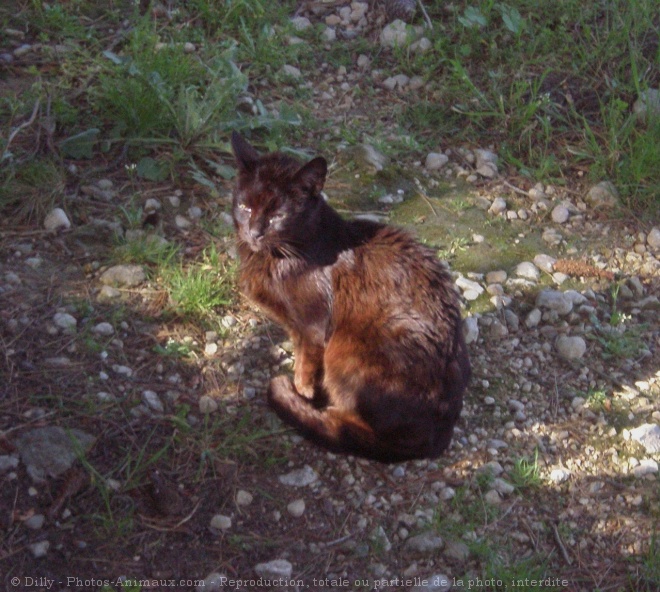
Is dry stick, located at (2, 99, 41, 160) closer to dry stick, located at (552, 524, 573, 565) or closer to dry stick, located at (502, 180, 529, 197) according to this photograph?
dry stick, located at (502, 180, 529, 197)

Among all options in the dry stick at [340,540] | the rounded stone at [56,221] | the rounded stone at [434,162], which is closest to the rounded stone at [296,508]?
the dry stick at [340,540]

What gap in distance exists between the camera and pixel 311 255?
336 cm

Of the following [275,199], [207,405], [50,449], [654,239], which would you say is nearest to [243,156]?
[275,199]

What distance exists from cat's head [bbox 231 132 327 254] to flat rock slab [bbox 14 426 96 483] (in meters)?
1.08

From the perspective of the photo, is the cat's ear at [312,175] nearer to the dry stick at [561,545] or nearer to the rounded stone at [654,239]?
the dry stick at [561,545]

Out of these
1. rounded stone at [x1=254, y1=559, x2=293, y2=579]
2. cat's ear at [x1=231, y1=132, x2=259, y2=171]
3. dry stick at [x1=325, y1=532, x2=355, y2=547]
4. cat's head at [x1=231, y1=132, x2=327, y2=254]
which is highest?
cat's ear at [x1=231, y1=132, x2=259, y2=171]

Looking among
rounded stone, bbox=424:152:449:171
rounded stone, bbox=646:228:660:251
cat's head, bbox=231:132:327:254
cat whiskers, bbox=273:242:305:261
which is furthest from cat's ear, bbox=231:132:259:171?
rounded stone, bbox=646:228:660:251

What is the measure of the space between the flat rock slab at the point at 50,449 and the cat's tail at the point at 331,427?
75 centimetres

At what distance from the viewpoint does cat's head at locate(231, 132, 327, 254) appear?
3297 mm

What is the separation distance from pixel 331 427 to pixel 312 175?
104 cm

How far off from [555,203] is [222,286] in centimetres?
208

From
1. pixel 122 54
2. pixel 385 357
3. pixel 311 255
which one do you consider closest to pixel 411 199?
pixel 311 255

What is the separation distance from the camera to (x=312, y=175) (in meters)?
3.27

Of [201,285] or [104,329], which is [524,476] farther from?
[104,329]
